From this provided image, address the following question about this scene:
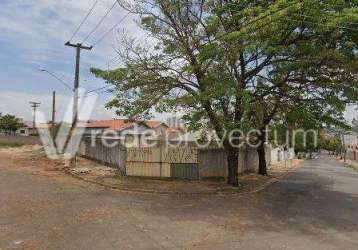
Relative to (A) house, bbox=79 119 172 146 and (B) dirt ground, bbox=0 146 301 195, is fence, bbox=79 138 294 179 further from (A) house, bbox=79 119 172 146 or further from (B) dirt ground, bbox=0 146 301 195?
(A) house, bbox=79 119 172 146

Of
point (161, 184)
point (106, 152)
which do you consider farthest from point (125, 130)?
point (161, 184)

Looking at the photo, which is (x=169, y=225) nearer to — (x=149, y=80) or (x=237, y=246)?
(x=237, y=246)

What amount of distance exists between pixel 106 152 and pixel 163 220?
15315mm

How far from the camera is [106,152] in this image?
89.2ft

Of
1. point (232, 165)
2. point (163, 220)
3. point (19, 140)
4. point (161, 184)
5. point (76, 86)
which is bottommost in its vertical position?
point (163, 220)

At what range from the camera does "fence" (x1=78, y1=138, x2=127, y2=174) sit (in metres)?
23.3

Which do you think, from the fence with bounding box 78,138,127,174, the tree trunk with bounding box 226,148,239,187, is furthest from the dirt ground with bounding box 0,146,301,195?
the fence with bounding box 78,138,127,174

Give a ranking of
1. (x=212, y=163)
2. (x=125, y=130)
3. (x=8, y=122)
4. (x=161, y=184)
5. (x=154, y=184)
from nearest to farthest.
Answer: (x=154, y=184), (x=161, y=184), (x=212, y=163), (x=125, y=130), (x=8, y=122)

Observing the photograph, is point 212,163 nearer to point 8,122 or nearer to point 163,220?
point 163,220

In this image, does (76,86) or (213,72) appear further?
(76,86)

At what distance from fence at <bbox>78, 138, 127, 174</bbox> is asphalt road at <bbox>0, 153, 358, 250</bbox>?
445 cm

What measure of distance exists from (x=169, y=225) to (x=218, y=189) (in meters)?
7.78

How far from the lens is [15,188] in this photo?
57.7 feet

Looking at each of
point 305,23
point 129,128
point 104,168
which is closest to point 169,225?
point 305,23
